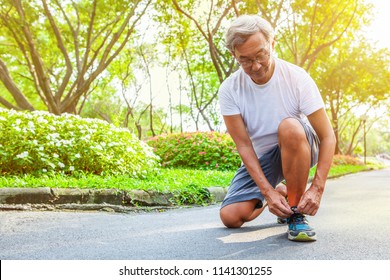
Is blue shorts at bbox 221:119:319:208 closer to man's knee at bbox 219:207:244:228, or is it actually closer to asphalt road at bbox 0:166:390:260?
man's knee at bbox 219:207:244:228

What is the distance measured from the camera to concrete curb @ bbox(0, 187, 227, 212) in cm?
518

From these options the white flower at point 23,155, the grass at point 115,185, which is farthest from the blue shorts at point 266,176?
the white flower at point 23,155

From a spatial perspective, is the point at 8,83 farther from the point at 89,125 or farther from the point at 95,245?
the point at 95,245

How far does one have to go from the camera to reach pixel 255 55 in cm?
321

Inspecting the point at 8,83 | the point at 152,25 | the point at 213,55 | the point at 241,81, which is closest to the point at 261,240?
the point at 241,81

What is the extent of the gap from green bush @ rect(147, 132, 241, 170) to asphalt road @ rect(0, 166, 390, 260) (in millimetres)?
6550

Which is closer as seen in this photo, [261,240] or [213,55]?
[261,240]

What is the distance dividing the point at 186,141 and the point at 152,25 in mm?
10344

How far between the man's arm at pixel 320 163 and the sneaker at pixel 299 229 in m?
0.18

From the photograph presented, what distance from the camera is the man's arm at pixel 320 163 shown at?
128 inches

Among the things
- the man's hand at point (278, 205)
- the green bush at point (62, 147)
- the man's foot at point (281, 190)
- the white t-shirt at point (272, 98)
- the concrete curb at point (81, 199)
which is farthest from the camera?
the green bush at point (62, 147)

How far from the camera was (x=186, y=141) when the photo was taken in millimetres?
12641

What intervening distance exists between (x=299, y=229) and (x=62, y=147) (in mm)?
4416

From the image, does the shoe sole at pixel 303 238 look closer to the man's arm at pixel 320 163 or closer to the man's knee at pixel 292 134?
the man's arm at pixel 320 163
